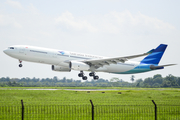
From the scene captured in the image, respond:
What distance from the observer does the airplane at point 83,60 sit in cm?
3912

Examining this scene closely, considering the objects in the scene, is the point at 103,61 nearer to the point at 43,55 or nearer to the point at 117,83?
the point at 43,55

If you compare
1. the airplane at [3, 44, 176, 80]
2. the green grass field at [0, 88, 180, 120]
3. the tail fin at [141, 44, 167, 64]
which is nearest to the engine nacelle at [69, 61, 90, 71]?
the airplane at [3, 44, 176, 80]

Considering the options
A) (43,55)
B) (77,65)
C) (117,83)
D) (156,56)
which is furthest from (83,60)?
(117,83)

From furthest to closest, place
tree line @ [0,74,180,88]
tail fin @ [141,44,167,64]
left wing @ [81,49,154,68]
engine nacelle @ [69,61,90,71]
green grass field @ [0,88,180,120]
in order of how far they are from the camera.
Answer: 1. tree line @ [0,74,180,88]
2. tail fin @ [141,44,167,64]
3. left wing @ [81,49,154,68]
4. engine nacelle @ [69,61,90,71]
5. green grass field @ [0,88,180,120]

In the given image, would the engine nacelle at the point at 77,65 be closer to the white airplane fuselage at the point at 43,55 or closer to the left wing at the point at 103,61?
the left wing at the point at 103,61

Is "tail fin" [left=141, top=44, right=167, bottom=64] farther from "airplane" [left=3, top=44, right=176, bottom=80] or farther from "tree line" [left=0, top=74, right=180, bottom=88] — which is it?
"tree line" [left=0, top=74, right=180, bottom=88]

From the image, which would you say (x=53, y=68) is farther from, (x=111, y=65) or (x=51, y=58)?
(x=111, y=65)

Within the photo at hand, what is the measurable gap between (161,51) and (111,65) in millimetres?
13176

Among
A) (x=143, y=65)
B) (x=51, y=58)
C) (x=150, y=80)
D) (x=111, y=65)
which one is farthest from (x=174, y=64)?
(x=150, y=80)

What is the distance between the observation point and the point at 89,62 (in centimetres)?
4366

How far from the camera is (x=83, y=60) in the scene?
4362 centimetres

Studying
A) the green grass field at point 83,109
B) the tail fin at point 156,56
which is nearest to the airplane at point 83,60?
the tail fin at point 156,56

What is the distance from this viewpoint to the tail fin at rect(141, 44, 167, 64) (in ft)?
174

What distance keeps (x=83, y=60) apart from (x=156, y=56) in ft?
59.8
